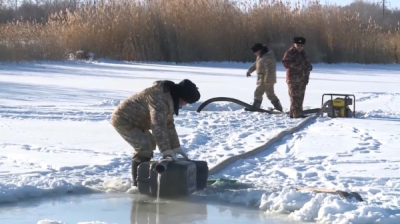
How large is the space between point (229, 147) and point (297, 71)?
143 inches

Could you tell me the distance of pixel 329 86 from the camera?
19062 millimetres

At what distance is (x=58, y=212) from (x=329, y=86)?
1382cm

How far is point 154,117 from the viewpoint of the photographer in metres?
6.34

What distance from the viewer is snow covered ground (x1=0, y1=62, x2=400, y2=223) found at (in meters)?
6.48

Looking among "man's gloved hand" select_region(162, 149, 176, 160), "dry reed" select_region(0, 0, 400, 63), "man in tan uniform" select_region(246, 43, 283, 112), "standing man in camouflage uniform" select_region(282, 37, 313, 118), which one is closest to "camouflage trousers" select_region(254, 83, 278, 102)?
"man in tan uniform" select_region(246, 43, 283, 112)

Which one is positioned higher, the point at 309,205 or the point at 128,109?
the point at 128,109

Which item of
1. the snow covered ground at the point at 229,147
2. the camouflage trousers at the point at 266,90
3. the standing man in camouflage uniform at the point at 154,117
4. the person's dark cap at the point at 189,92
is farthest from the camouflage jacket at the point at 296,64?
the person's dark cap at the point at 189,92

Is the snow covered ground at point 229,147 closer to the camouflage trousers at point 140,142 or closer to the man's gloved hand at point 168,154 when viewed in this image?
the camouflage trousers at point 140,142

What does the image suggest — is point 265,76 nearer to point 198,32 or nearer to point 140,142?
point 140,142

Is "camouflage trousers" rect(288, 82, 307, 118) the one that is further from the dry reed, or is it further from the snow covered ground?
the dry reed

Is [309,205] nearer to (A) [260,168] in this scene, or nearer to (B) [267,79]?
(A) [260,168]

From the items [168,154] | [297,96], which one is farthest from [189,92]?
[297,96]

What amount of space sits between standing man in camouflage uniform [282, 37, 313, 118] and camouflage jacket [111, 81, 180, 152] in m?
6.19

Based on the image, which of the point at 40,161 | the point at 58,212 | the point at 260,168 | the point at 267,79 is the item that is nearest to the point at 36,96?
the point at 267,79
